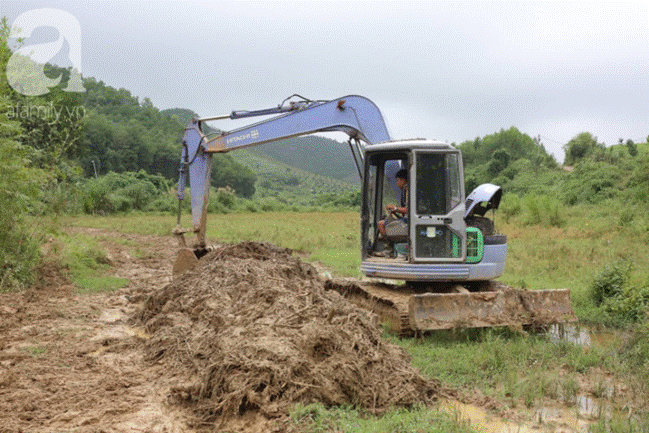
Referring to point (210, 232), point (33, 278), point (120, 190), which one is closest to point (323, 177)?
point (120, 190)

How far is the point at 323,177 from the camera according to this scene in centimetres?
11119

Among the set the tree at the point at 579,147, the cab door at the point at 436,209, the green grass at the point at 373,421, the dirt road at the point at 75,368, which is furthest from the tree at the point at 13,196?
the tree at the point at 579,147

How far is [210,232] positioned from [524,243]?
12103 mm

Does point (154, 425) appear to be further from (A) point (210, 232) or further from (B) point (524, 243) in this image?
(A) point (210, 232)

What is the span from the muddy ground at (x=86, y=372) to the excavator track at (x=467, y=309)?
204 centimetres

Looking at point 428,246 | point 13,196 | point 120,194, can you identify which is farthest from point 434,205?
point 120,194

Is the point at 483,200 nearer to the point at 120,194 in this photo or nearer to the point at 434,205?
the point at 434,205

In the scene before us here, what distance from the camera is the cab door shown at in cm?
837

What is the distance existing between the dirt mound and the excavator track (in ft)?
2.98

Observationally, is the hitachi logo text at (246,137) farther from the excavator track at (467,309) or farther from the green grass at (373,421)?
the green grass at (373,421)

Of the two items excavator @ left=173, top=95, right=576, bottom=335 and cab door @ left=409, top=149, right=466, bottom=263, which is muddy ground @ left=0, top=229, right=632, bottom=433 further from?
cab door @ left=409, top=149, right=466, bottom=263

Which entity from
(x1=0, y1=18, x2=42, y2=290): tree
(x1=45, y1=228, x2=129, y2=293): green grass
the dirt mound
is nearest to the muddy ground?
the dirt mound

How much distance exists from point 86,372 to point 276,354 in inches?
94.4

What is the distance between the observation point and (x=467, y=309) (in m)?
7.80
